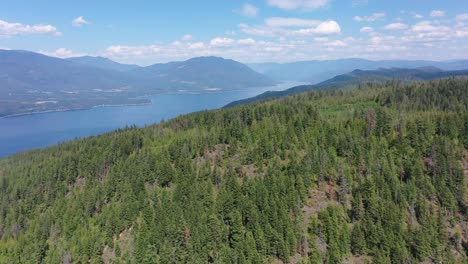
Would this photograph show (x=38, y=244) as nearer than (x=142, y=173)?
Yes

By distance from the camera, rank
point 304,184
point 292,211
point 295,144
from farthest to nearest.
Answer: point 295,144, point 304,184, point 292,211

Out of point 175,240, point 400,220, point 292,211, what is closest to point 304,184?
point 292,211

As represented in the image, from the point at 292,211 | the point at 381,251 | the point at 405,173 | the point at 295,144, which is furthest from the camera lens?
the point at 295,144

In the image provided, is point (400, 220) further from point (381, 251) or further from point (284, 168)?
point (284, 168)

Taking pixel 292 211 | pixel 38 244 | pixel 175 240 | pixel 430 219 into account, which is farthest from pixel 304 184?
pixel 38 244

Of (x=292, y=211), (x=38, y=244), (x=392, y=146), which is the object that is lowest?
(x=38, y=244)

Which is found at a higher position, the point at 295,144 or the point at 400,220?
the point at 295,144

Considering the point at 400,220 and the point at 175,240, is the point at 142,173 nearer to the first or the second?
the point at 175,240
